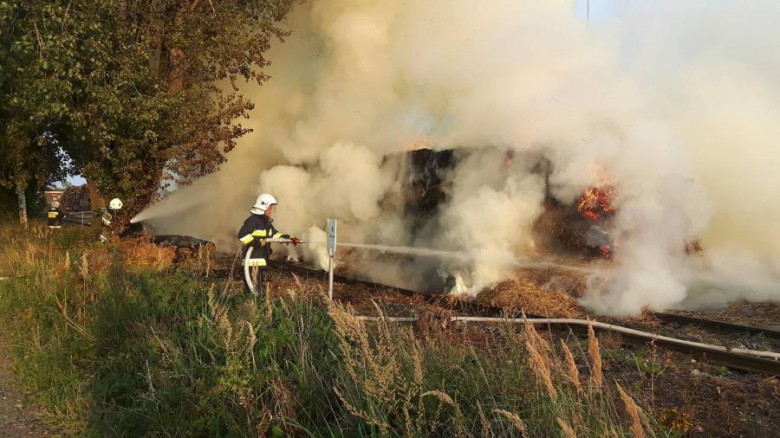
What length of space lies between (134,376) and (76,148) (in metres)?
14.3

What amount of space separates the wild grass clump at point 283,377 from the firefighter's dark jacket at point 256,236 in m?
1.13

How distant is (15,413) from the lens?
456 centimetres

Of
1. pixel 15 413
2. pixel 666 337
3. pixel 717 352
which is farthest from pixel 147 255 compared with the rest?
pixel 717 352

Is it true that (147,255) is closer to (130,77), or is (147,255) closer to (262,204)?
(130,77)

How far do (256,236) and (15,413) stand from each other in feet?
11.3

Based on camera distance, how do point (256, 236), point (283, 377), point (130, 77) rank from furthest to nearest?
point (130, 77)
point (256, 236)
point (283, 377)

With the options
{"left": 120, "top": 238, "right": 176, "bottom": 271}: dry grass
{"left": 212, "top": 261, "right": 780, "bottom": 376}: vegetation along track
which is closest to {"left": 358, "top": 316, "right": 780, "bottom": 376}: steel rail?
{"left": 212, "top": 261, "right": 780, "bottom": 376}: vegetation along track

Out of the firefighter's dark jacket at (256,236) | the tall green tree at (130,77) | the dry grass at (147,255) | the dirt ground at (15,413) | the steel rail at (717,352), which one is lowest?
the dirt ground at (15,413)

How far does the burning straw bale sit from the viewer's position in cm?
A: 893

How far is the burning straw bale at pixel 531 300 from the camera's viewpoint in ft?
29.3

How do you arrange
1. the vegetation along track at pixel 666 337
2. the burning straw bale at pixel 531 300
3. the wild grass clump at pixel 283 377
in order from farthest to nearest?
the burning straw bale at pixel 531 300 → the vegetation along track at pixel 666 337 → the wild grass clump at pixel 283 377

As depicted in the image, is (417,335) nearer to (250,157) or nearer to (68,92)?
(68,92)

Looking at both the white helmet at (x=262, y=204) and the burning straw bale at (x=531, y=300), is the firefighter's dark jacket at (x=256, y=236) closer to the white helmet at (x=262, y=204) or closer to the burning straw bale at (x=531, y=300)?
the white helmet at (x=262, y=204)

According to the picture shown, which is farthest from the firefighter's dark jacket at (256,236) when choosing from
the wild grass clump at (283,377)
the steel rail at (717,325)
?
the steel rail at (717,325)
